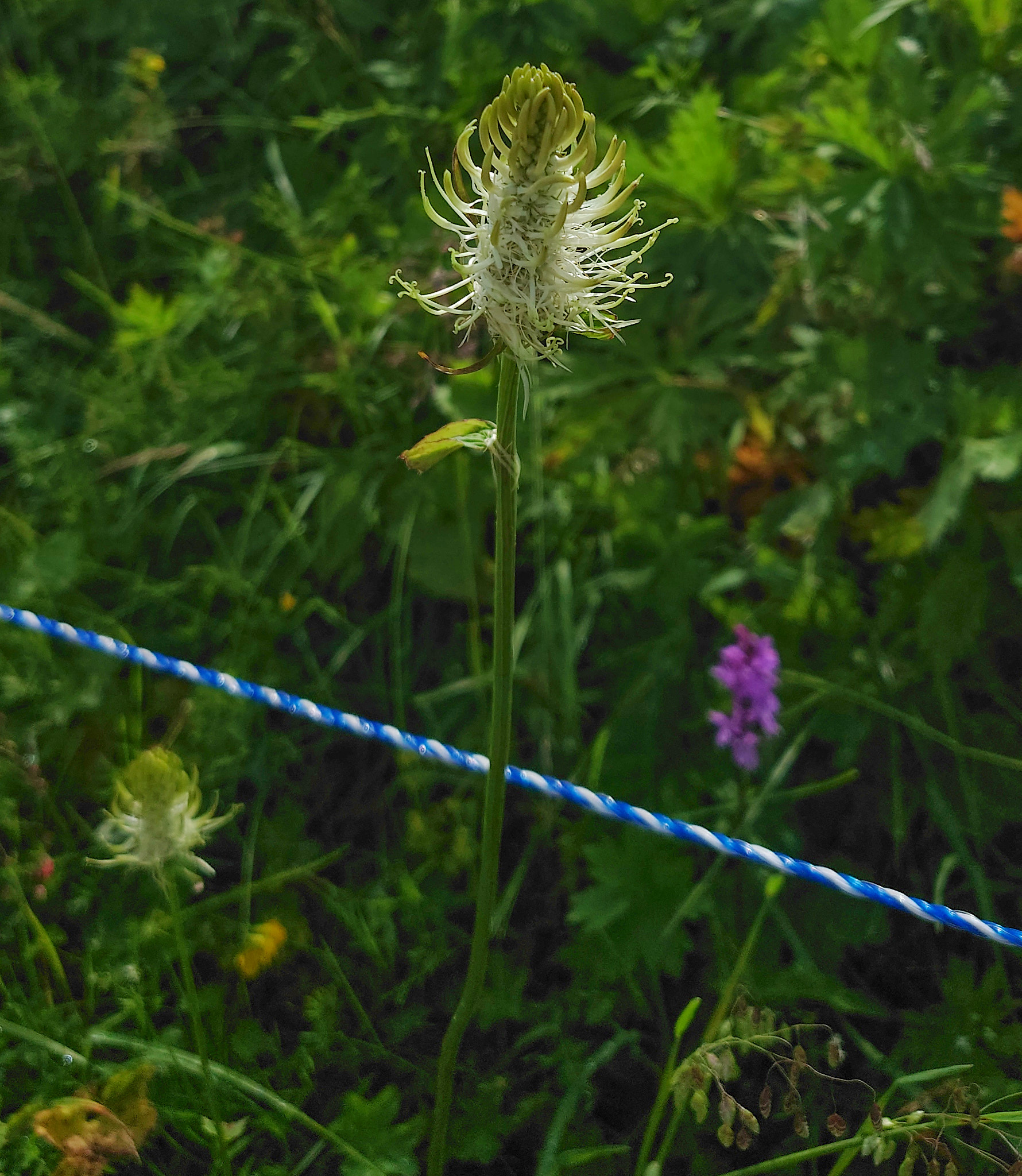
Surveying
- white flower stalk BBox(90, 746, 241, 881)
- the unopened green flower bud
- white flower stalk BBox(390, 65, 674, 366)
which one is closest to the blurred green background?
the unopened green flower bud

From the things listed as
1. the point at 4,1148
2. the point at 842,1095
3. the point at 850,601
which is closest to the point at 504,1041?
the point at 842,1095

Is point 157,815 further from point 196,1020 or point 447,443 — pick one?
point 447,443

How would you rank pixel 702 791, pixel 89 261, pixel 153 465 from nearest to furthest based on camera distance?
pixel 702 791, pixel 153 465, pixel 89 261

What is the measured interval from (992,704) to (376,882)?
1087 millimetres

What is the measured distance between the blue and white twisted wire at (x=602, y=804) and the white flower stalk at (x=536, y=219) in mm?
536

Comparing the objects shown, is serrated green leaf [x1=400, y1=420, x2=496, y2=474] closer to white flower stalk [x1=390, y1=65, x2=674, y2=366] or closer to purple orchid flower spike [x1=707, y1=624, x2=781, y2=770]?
white flower stalk [x1=390, y1=65, x2=674, y2=366]

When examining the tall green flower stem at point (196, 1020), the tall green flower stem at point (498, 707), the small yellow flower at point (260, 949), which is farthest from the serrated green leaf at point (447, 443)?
the small yellow flower at point (260, 949)

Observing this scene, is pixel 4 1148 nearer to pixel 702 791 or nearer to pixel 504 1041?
pixel 504 1041

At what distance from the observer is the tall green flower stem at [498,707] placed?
3.31ft

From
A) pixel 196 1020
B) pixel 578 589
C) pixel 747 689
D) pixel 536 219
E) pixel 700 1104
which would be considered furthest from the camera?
pixel 578 589

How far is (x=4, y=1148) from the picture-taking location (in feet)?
4.58

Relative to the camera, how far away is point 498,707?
1.14 m

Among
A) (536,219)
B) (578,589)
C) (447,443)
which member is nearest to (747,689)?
(578,589)

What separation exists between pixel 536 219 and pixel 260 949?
1.21 metres
